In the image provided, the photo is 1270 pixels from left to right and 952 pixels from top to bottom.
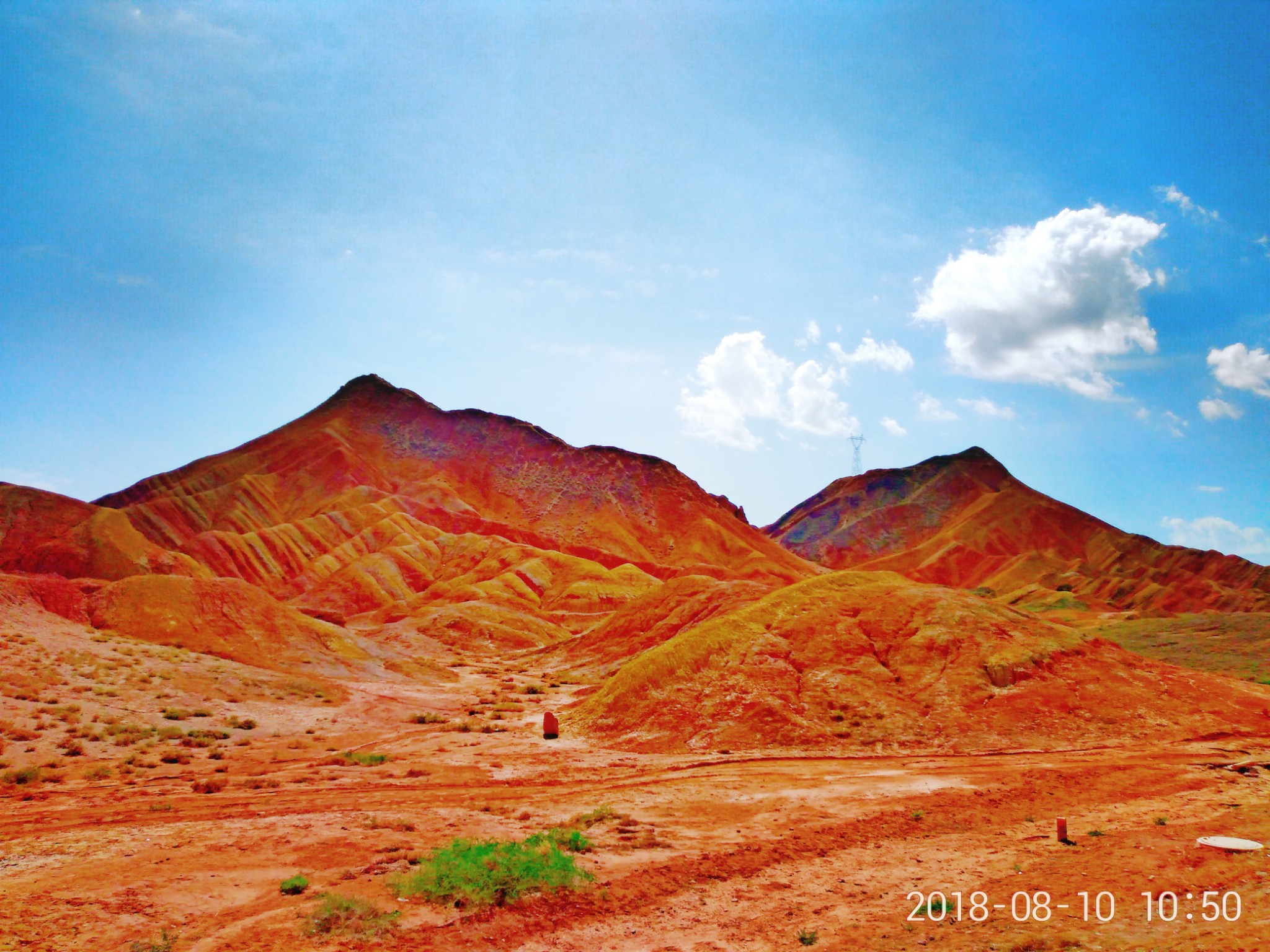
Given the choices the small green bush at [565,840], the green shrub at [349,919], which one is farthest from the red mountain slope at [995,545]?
the green shrub at [349,919]

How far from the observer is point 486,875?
489 inches

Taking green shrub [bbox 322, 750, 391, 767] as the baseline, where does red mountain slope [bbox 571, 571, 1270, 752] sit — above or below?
above

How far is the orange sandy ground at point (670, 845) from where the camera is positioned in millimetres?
10828

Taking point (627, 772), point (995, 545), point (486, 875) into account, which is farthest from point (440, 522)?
point (995, 545)

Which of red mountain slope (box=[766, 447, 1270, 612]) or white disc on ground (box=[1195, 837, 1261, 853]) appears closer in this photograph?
white disc on ground (box=[1195, 837, 1261, 853])

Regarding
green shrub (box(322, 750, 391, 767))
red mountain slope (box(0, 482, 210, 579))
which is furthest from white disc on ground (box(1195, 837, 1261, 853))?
red mountain slope (box(0, 482, 210, 579))

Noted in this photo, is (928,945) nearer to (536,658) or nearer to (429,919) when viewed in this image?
(429,919)

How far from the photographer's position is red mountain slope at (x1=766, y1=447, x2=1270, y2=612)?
112 m

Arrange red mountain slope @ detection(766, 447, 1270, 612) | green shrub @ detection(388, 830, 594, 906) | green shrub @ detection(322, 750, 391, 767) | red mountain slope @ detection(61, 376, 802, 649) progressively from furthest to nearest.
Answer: red mountain slope @ detection(766, 447, 1270, 612) → red mountain slope @ detection(61, 376, 802, 649) → green shrub @ detection(322, 750, 391, 767) → green shrub @ detection(388, 830, 594, 906)

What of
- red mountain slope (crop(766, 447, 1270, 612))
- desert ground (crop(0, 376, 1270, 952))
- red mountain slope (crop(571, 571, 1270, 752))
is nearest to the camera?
desert ground (crop(0, 376, 1270, 952))

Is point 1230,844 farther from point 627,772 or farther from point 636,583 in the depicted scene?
point 636,583
